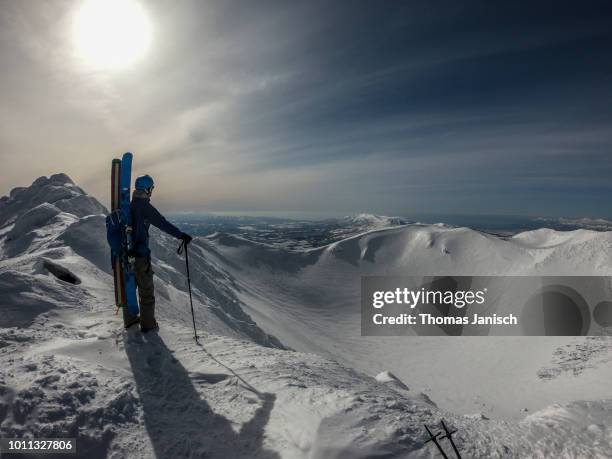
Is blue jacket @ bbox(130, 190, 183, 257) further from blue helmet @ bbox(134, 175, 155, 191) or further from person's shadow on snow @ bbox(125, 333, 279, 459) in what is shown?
person's shadow on snow @ bbox(125, 333, 279, 459)

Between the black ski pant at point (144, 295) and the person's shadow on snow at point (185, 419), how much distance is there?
5.10 feet

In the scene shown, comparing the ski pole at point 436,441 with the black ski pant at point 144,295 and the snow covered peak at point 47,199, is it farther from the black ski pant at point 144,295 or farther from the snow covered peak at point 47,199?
the snow covered peak at point 47,199

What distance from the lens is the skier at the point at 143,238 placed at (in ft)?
27.9

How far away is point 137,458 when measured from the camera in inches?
177

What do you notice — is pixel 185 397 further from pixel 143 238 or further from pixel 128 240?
pixel 128 240

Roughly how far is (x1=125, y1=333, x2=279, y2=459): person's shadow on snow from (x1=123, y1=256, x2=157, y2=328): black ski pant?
155 cm

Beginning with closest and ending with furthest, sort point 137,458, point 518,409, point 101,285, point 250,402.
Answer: point 137,458
point 250,402
point 101,285
point 518,409

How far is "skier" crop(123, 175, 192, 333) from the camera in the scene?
8.50 meters

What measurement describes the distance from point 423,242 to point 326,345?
4936 cm

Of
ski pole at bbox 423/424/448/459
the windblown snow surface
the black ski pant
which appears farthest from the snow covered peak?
ski pole at bbox 423/424/448/459

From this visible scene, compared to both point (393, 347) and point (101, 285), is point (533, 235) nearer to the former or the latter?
point (393, 347)

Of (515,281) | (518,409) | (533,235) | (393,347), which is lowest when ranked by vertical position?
(393,347)

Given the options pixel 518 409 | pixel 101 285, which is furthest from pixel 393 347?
pixel 101 285

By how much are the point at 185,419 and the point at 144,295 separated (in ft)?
13.6
